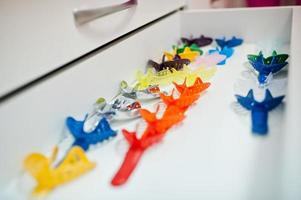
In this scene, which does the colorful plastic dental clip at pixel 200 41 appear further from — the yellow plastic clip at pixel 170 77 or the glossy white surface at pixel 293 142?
the glossy white surface at pixel 293 142

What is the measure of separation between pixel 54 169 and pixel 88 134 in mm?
71

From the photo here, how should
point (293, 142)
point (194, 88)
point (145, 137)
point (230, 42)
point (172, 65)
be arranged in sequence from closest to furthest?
1. point (293, 142)
2. point (145, 137)
3. point (194, 88)
4. point (172, 65)
5. point (230, 42)

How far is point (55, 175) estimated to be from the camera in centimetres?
30

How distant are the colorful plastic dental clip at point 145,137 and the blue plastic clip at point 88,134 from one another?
27mm

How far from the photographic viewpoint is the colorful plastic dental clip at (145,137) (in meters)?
0.31

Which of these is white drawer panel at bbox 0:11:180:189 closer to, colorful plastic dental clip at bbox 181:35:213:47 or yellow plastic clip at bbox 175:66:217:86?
yellow plastic clip at bbox 175:66:217:86

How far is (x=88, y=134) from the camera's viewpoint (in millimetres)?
371

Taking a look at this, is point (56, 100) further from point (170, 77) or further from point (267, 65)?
point (267, 65)

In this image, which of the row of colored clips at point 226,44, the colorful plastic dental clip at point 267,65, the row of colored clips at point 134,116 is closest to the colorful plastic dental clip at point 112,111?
the row of colored clips at point 134,116

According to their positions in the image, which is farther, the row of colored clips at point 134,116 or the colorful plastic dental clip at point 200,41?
the colorful plastic dental clip at point 200,41

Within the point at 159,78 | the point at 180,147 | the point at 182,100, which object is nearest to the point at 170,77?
the point at 159,78

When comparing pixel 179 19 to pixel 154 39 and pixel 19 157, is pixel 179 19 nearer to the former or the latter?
pixel 154 39

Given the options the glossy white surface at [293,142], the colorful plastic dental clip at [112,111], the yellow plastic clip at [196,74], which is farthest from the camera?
the yellow plastic clip at [196,74]

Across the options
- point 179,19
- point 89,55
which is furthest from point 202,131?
point 179,19
